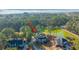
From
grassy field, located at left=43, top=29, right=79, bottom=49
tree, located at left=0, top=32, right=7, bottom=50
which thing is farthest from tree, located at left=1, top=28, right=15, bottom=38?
grassy field, located at left=43, top=29, right=79, bottom=49

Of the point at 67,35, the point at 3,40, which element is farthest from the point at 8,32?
the point at 67,35

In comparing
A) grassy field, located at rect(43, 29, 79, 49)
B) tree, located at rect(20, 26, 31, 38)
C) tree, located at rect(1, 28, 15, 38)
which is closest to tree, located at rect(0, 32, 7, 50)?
tree, located at rect(1, 28, 15, 38)

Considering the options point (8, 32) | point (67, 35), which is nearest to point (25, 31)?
point (8, 32)

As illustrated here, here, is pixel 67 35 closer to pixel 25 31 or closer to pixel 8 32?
pixel 25 31

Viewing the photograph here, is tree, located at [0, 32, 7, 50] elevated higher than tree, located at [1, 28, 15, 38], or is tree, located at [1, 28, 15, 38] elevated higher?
tree, located at [1, 28, 15, 38]

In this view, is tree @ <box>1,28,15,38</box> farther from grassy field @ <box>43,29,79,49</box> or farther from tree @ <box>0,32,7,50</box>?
grassy field @ <box>43,29,79,49</box>

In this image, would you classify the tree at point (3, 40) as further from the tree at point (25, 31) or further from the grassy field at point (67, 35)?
the grassy field at point (67, 35)

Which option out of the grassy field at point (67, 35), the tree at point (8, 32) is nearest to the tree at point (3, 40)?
the tree at point (8, 32)

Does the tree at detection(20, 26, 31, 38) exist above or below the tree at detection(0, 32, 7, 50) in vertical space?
above

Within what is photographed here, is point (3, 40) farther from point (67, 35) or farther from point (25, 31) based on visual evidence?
point (67, 35)

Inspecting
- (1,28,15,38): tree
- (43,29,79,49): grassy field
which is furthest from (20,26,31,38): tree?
(43,29,79,49): grassy field
